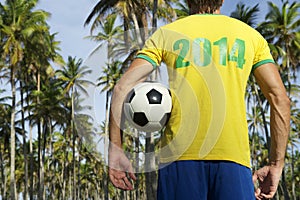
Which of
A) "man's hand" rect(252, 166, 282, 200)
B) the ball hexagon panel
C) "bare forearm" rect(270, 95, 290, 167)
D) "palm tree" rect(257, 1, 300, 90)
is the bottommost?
"man's hand" rect(252, 166, 282, 200)

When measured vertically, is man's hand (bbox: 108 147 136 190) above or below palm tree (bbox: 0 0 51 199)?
below

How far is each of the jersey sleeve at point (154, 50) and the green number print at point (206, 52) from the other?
0.27 feet

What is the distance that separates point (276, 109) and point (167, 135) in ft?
1.83

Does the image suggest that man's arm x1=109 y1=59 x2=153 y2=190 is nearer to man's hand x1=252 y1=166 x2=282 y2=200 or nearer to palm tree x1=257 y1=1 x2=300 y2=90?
man's hand x1=252 y1=166 x2=282 y2=200

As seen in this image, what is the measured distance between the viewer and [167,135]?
7.51ft

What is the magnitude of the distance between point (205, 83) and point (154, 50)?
1.00ft

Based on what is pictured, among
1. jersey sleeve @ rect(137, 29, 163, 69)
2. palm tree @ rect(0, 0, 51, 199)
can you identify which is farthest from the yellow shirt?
palm tree @ rect(0, 0, 51, 199)

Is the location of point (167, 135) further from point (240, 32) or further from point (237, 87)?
point (240, 32)

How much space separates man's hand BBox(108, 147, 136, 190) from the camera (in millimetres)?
2305

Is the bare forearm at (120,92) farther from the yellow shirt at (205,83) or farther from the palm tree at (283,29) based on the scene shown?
the palm tree at (283,29)

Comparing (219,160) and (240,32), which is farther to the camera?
(240,32)

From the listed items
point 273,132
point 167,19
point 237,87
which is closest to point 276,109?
point 273,132

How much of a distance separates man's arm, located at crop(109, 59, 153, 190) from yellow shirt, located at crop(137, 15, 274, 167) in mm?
68

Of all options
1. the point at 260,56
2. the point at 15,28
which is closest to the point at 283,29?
the point at 15,28
